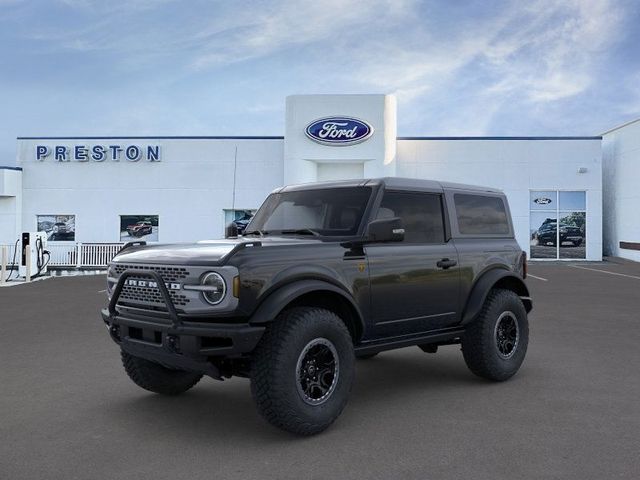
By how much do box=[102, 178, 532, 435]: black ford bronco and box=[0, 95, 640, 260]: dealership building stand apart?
19.8m

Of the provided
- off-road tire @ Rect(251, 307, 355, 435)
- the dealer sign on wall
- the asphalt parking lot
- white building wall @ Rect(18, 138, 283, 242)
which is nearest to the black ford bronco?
off-road tire @ Rect(251, 307, 355, 435)

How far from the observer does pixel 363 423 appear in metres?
4.70

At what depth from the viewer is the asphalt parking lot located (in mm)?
3814

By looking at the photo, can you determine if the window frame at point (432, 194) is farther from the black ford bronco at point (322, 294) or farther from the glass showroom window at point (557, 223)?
the glass showroom window at point (557, 223)

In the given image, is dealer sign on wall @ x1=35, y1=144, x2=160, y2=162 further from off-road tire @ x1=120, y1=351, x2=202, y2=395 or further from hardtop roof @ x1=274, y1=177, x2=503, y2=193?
off-road tire @ x1=120, y1=351, x2=202, y2=395

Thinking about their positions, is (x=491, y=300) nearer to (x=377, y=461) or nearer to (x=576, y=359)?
(x=576, y=359)

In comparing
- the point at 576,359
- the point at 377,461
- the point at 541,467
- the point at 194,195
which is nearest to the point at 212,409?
the point at 377,461

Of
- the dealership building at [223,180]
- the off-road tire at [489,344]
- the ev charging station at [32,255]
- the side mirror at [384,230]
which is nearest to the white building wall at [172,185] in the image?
the dealership building at [223,180]

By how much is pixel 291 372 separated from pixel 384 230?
4.32ft

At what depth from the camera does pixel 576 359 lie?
7.02m

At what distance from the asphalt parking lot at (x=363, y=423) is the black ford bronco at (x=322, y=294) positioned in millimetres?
322

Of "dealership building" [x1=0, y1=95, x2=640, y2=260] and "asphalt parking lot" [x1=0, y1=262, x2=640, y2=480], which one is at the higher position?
"dealership building" [x1=0, y1=95, x2=640, y2=260]

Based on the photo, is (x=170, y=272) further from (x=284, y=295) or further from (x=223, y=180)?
(x=223, y=180)

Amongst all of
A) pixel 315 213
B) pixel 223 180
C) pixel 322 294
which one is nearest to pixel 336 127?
pixel 223 180
